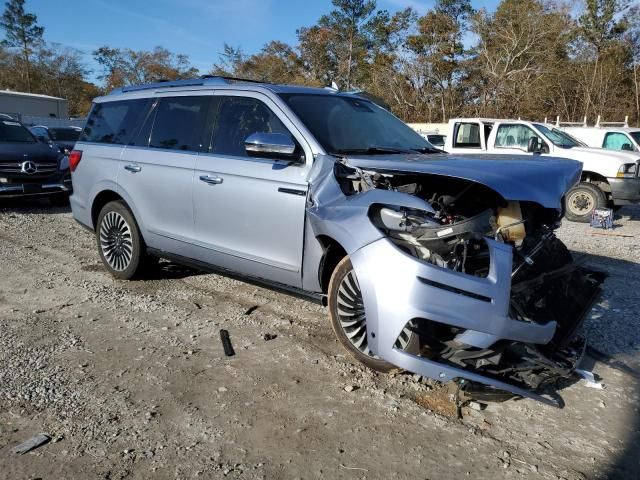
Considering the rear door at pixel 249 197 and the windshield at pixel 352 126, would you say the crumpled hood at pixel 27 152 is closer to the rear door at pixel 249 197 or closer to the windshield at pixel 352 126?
the rear door at pixel 249 197

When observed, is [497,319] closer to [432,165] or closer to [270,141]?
[432,165]

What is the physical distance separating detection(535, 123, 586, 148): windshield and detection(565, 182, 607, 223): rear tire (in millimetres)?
982

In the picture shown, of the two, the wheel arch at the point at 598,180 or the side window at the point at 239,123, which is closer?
the side window at the point at 239,123

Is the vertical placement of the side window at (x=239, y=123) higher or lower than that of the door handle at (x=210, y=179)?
higher

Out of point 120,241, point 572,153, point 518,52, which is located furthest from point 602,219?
point 518,52

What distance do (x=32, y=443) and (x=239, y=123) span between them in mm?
2768

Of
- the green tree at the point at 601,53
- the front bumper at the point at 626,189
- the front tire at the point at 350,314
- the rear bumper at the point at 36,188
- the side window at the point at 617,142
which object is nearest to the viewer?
the front tire at the point at 350,314

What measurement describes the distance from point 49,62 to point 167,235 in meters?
61.8

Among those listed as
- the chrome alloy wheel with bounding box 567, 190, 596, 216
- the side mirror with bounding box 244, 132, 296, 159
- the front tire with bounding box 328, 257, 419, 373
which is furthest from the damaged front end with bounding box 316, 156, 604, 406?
the chrome alloy wheel with bounding box 567, 190, 596, 216

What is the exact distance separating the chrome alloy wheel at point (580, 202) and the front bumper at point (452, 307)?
8.89m

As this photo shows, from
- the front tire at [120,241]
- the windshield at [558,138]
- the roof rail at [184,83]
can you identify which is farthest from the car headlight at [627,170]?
the front tire at [120,241]

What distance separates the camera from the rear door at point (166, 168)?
15.4 feet

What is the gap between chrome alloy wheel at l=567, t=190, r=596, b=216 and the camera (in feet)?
35.3

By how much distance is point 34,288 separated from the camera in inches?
208
